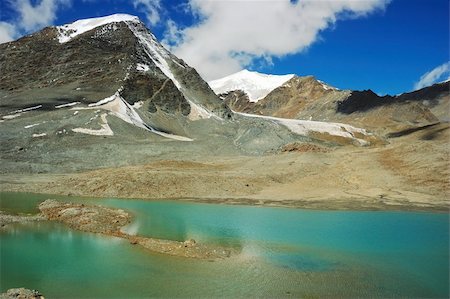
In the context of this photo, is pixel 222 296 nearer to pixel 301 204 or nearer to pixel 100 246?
pixel 100 246

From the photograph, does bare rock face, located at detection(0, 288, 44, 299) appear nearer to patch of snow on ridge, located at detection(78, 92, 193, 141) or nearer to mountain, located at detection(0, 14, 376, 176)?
mountain, located at detection(0, 14, 376, 176)

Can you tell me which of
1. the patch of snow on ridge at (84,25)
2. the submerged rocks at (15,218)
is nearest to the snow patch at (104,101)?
the patch of snow on ridge at (84,25)

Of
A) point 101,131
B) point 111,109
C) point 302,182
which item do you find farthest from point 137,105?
point 302,182

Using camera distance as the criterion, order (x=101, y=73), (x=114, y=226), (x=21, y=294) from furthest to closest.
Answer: (x=101, y=73)
(x=114, y=226)
(x=21, y=294)

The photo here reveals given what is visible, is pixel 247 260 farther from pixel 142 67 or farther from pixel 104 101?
pixel 142 67

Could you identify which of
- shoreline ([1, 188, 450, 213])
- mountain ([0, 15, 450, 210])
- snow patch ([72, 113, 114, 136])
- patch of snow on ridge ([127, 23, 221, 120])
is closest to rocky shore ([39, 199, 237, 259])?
shoreline ([1, 188, 450, 213])

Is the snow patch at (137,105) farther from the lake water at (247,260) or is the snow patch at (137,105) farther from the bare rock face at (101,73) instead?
the lake water at (247,260)

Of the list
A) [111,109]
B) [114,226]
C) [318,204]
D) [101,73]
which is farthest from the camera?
[101,73]
